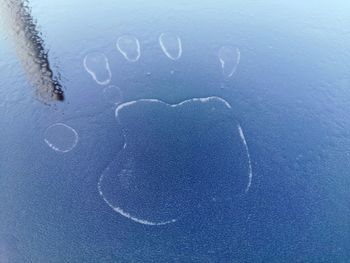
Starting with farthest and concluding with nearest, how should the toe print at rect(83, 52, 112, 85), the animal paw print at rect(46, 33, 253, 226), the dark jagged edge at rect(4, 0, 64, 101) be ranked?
the toe print at rect(83, 52, 112, 85)
the dark jagged edge at rect(4, 0, 64, 101)
the animal paw print at rect(46, 33, 253, 226)

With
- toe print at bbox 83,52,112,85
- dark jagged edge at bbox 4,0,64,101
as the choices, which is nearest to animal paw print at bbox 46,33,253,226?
toe print at bbox 83,52,112,85

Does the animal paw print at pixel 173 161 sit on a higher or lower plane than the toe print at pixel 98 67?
lower

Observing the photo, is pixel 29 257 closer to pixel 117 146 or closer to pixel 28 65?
pixel 117 146

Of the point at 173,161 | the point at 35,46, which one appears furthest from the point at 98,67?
the point at 173,161

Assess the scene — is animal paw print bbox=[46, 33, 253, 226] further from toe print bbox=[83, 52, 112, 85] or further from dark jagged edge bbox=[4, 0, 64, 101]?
dark jagged edge bbox=[4, 0, 64, 101]

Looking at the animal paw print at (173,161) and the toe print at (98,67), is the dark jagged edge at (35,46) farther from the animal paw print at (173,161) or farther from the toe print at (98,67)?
the animal paw print at (173,161)

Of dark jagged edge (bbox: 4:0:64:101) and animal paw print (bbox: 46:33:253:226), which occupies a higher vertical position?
dark jagged edge (bbox: 4:0:64:101)

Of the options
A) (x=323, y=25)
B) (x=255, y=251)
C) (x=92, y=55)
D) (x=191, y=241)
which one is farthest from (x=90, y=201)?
(x=323, y=25)

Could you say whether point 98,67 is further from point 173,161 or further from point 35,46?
point 173,161

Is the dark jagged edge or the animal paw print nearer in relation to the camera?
the animal paw print

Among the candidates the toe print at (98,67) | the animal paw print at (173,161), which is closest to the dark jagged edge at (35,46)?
the toe print at (98,67)
